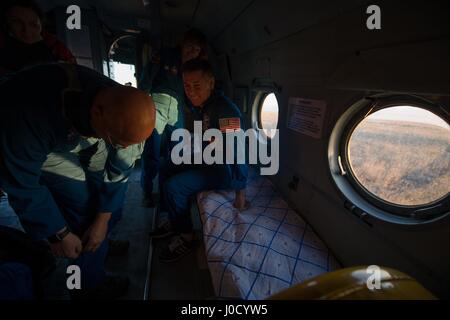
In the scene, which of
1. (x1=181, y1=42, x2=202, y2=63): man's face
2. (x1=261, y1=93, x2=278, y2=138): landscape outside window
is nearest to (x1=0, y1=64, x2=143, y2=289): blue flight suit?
(x1=181, y1=42, x2=202, y2=63): man's face

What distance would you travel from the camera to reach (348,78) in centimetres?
153

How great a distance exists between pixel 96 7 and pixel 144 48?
3.93ft

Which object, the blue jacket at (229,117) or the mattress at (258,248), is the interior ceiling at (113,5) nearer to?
the blue jacket at (229,117)

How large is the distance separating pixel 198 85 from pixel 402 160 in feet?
5.85

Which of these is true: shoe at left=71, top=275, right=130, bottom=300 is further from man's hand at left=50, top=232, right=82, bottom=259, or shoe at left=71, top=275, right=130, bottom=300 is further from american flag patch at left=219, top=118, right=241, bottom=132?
american flag patch at left=219, top=118, right=241, bottom=132

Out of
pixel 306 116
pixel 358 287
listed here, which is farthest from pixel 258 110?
pixel 358 287

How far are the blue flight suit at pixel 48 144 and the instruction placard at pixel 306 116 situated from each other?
57.1 inches

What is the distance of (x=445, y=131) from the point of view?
4.00 feet

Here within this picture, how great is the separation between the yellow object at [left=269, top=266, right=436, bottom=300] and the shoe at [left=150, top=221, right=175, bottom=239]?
2.17 metres

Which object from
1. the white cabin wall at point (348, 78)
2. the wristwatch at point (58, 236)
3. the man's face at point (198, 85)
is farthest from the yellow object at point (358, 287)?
the man's face at point (198, 85)

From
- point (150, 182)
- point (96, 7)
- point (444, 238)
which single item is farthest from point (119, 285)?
point (96, 7)

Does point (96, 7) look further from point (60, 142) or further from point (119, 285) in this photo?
point (119, 285)

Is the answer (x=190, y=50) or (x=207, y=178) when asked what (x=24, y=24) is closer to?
(x=190, y=50)
